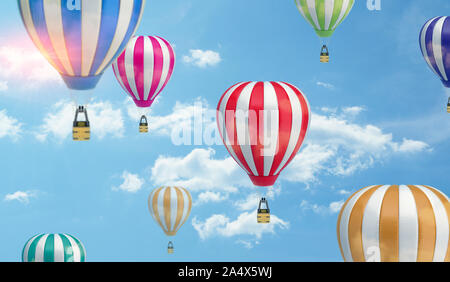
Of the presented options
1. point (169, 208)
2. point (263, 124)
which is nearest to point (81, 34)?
point (263, 124)

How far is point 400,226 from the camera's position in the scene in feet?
49.9

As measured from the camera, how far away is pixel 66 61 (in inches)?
675

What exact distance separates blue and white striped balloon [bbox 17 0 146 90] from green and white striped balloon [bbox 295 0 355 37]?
6.88m

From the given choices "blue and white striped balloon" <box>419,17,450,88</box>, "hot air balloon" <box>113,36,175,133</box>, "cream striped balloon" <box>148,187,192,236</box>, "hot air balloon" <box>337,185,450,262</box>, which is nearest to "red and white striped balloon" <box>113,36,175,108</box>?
"hot air balloon" <box>113,36,175,133</box>

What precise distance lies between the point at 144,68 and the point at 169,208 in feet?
15.5

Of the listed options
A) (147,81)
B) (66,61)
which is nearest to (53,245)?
(147,81)

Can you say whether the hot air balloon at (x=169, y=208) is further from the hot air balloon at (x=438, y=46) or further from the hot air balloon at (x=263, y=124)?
the hot air balloon at (x=438, y=46)

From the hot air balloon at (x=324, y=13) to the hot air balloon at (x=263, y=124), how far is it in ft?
15.4

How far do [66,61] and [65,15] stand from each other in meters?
1.07

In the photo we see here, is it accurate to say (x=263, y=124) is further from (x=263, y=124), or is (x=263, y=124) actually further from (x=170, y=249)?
(x=170, y=249)

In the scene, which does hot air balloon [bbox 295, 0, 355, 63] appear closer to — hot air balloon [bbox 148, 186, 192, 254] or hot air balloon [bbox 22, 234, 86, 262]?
hot air balloon [bbox 148, 186, 192, 254]

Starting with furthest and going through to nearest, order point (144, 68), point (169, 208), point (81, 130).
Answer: point (169, 208)
point (144, 68)
point (81, 130)

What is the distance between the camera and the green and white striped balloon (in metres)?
22.8

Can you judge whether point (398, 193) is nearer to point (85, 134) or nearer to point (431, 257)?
point (431, 257)
